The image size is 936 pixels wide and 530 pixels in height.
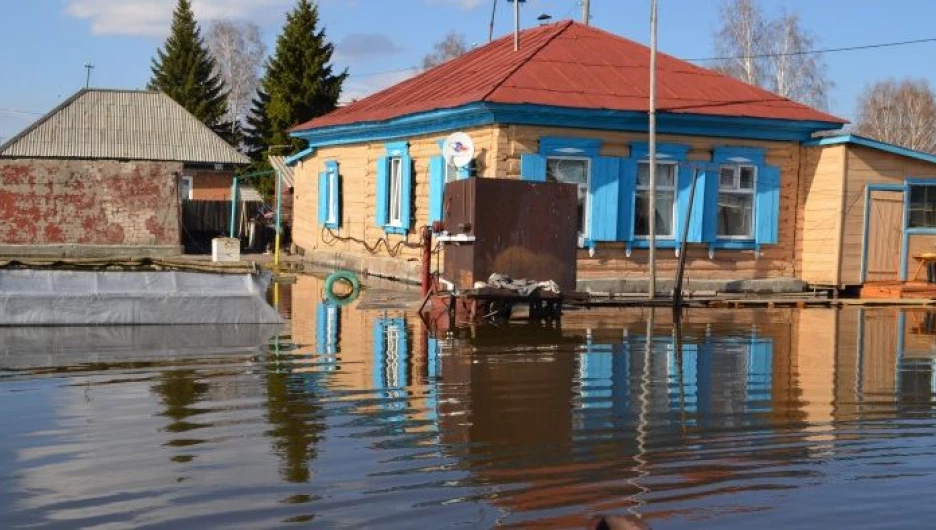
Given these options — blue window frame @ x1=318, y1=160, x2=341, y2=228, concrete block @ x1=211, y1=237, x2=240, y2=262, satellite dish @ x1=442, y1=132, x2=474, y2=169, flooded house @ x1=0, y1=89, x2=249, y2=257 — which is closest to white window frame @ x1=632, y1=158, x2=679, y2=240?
satellite dish @ x1=442, y1=132, x2=474, y2=169

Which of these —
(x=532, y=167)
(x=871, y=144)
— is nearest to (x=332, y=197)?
(x=532, y=167)

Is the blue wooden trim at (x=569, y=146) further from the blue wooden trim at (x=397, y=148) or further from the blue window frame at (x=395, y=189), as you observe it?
the blue wooden trim at (x=397, y=148)

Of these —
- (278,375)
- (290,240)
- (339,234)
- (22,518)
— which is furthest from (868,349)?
(290,240)

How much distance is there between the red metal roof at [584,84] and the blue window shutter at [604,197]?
100 centimetres

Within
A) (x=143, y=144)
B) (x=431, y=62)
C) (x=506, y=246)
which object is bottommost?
(x=506, y=246)

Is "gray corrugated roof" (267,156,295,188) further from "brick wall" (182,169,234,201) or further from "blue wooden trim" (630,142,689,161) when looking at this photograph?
"blue wooden trim" (630,142,689,161)

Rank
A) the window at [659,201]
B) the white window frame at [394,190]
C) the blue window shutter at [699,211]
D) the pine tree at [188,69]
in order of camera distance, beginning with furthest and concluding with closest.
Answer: the pine tree at [188,69] < the white window frame at [394,190] < the blue window shutter at [699,211] < the window at [659,201]

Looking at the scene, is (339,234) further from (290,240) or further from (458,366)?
(458,366)

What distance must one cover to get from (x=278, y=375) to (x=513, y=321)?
18.1 ft

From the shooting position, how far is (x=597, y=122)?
19.7 m

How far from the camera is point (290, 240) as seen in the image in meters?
33.4

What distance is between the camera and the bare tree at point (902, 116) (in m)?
59.6

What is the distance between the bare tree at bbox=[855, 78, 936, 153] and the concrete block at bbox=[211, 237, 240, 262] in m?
41.1

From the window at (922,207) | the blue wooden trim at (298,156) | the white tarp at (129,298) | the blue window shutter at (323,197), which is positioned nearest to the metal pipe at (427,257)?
the white tarp at (129,298)
